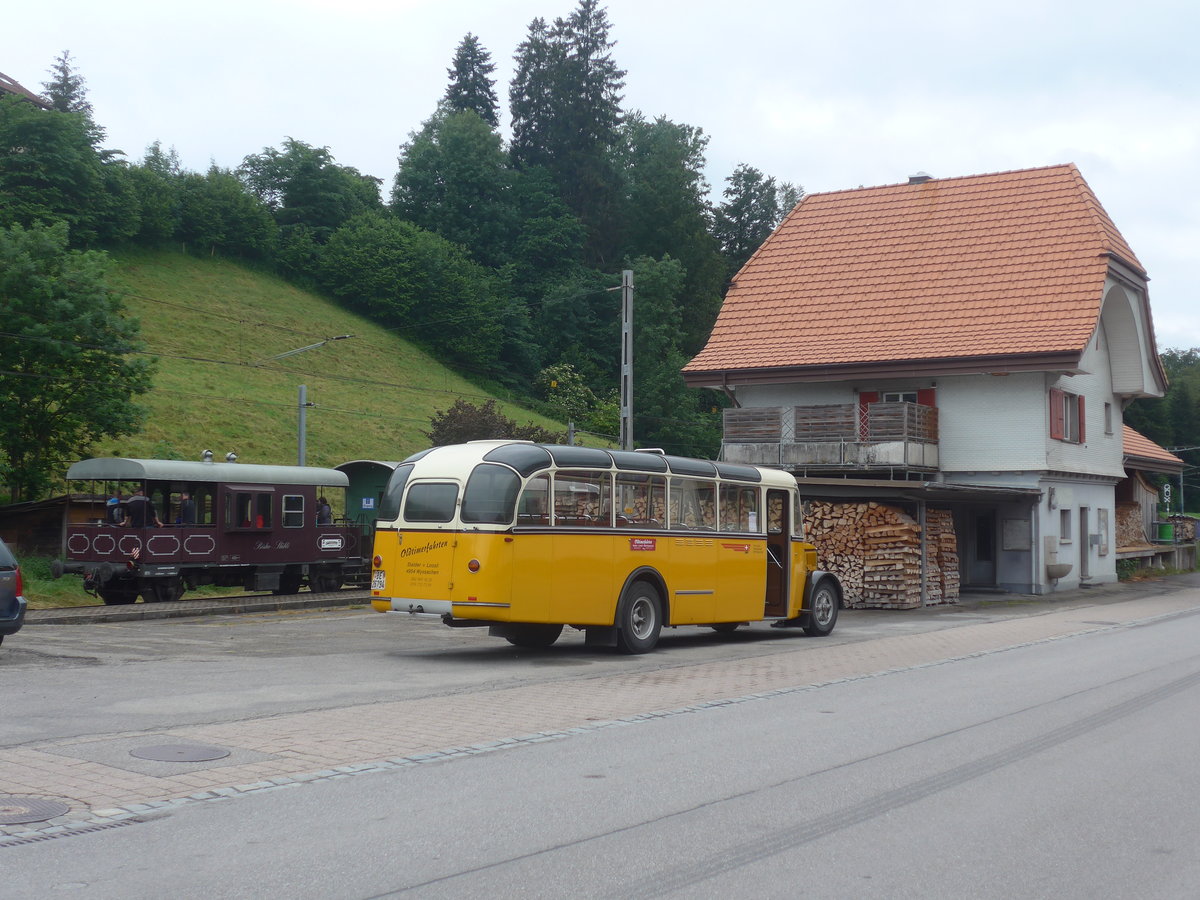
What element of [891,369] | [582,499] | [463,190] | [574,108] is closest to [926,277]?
[891,369]

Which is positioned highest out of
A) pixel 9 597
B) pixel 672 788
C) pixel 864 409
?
pixel 864 409

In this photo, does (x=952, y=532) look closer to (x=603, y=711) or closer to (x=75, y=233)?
(x=603, y=711)

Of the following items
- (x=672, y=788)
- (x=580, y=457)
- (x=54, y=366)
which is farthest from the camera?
(x=54, y=366)

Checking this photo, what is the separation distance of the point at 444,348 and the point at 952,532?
5633cm

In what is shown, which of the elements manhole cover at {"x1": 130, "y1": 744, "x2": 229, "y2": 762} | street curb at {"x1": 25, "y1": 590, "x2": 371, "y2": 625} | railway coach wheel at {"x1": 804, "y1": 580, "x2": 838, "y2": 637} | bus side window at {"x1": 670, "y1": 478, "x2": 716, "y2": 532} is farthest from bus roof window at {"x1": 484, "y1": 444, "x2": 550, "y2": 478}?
street curb at {"x1": 25, "y1": 590, "x2": 371, "y2": 625}

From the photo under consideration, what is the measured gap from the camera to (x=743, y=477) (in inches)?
771

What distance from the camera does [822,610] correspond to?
830 inches

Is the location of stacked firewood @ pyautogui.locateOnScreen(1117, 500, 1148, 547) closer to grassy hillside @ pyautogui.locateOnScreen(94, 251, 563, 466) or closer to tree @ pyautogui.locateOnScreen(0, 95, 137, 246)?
grassy hillside @ pyautogui.locateOnScreen(94, 251, 563, 466)

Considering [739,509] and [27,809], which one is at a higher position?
[739,509]

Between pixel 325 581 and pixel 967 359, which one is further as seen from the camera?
pixel 967 359

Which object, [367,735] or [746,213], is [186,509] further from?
[746,213]

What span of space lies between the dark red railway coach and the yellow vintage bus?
11.5 meters

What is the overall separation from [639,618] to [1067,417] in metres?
21.6

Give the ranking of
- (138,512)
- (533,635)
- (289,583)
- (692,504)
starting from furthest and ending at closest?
1. (289,583)
2. (138,512)
3. (692,504)
4. (533,635)
